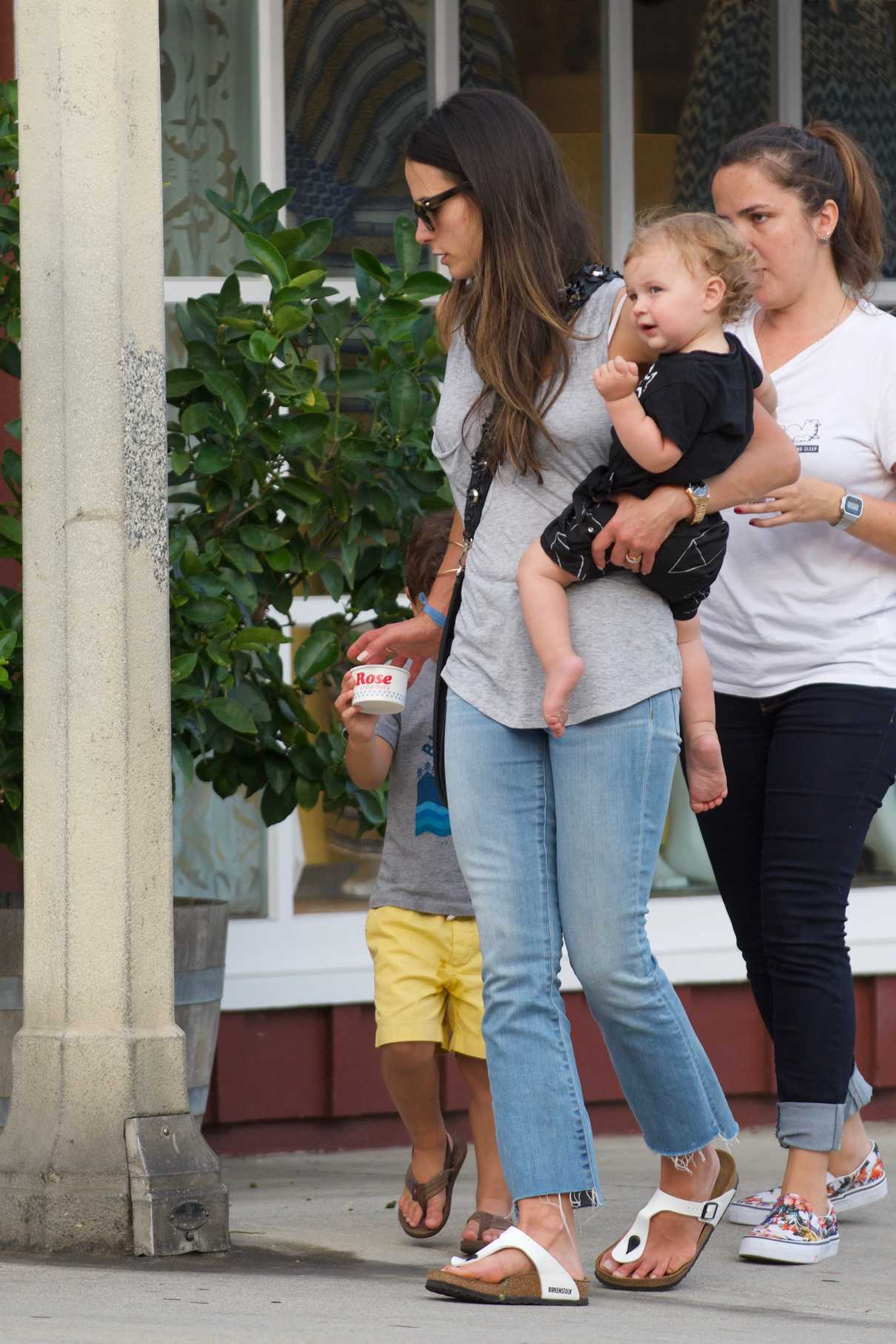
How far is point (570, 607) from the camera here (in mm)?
3004

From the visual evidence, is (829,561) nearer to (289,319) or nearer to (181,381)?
(289,319)

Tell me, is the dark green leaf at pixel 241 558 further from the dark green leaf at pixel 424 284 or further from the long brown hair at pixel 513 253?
the long brown hair at pixel 513 253

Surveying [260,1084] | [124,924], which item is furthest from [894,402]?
[260,1084]

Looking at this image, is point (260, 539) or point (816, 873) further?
point (260, 539)

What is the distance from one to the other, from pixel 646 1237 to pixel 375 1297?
1.43ft

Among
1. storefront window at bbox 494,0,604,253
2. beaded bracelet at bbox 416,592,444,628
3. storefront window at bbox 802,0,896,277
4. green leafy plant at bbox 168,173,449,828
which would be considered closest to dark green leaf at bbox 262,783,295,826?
green leafy plant at bbox 168,173,449,828

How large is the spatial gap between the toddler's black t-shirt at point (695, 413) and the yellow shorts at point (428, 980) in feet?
3.44

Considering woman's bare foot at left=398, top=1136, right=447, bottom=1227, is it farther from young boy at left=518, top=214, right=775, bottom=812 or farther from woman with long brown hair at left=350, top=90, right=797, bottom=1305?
young boy at left=518, top=214, right=775, bottom=812

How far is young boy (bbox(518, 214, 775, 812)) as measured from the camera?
2891 mm

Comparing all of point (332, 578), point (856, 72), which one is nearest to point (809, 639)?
point (332, 578)

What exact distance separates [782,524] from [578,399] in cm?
55

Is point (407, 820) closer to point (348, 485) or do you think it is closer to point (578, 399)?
point (348, 485)

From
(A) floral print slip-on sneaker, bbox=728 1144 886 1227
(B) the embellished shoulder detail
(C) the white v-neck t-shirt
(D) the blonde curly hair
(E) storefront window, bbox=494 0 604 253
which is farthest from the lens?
(E) storefront window, bbox=494 0 604 253

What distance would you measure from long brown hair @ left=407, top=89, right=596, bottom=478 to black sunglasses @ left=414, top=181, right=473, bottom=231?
0.6 inches
